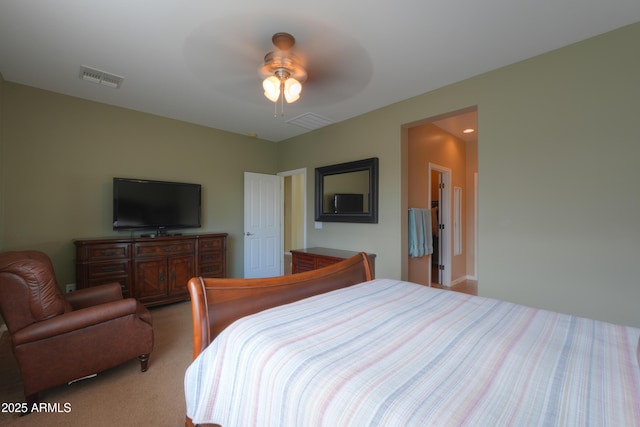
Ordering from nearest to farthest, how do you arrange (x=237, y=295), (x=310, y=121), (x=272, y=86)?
(x=237, y=295) < (x=272, y=86) < (x=310, y=121)

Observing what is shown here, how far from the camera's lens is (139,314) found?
212 centimetres

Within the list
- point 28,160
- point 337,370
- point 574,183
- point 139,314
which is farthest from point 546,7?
point 28,160

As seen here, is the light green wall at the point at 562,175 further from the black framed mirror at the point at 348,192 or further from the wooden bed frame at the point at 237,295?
the wooden bed frame at the point at 237,295

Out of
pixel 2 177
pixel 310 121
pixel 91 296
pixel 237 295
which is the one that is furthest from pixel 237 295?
pixel 2 177

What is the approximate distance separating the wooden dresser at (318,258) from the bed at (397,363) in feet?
6.33

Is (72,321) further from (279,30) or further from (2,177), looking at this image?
(279,30)

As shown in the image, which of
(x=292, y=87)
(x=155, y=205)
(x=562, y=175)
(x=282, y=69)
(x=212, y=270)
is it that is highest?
(x=282, y=69)

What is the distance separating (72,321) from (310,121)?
3.37 meters

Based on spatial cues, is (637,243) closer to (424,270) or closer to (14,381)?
(424,270)

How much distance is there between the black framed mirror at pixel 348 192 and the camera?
11.6ft

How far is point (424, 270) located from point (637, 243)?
2212 millimetres

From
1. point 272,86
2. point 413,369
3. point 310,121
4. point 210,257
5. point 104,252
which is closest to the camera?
point 413,369

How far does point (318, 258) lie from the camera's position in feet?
11.7

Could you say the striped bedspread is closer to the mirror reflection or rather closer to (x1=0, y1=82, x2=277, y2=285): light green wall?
the mirror reflection
